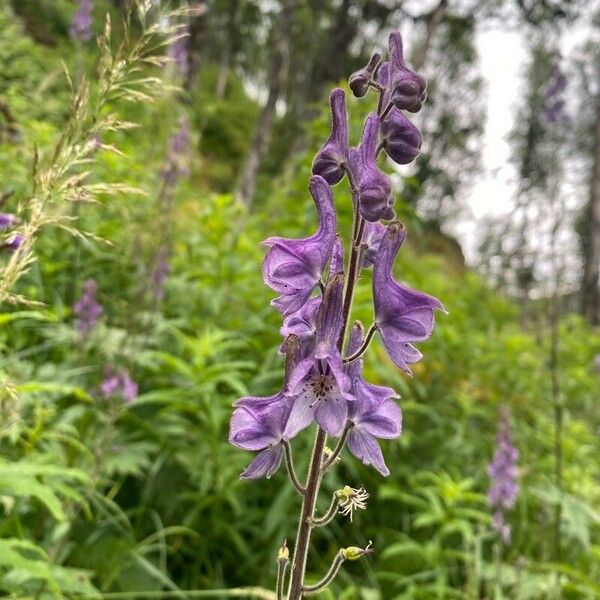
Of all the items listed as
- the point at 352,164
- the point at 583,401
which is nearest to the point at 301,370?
the point at 352,164

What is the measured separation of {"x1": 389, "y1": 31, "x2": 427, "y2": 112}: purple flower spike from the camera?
127 centimetres

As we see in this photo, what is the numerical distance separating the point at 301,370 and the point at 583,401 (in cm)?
593

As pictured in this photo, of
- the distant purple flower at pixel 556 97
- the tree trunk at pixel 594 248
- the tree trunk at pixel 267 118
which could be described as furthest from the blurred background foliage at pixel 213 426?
the tree trunk at pixel 594 248

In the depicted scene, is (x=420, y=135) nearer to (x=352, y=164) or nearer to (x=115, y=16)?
(x=352, y=164)

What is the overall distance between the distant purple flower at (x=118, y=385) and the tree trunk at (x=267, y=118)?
5434 mm

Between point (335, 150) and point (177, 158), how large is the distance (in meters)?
3.66

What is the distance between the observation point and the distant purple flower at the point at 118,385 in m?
3.04

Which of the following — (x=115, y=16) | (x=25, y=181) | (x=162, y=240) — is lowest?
(x=162, y=240)

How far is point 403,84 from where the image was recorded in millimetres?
1275

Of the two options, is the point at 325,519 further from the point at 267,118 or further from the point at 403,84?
the point at 267,118

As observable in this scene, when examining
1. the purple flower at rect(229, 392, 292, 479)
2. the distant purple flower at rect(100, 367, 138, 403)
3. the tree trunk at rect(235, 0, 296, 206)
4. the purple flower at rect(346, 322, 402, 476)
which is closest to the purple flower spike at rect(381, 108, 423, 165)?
the purple flower at rect(346, 322, 402, 476)

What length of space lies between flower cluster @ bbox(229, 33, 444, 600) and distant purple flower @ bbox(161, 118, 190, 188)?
3.06 m

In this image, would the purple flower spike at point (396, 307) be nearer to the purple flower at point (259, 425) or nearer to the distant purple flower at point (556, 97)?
the purple flower at point (259, 425)

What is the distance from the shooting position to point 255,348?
13.1 ft
